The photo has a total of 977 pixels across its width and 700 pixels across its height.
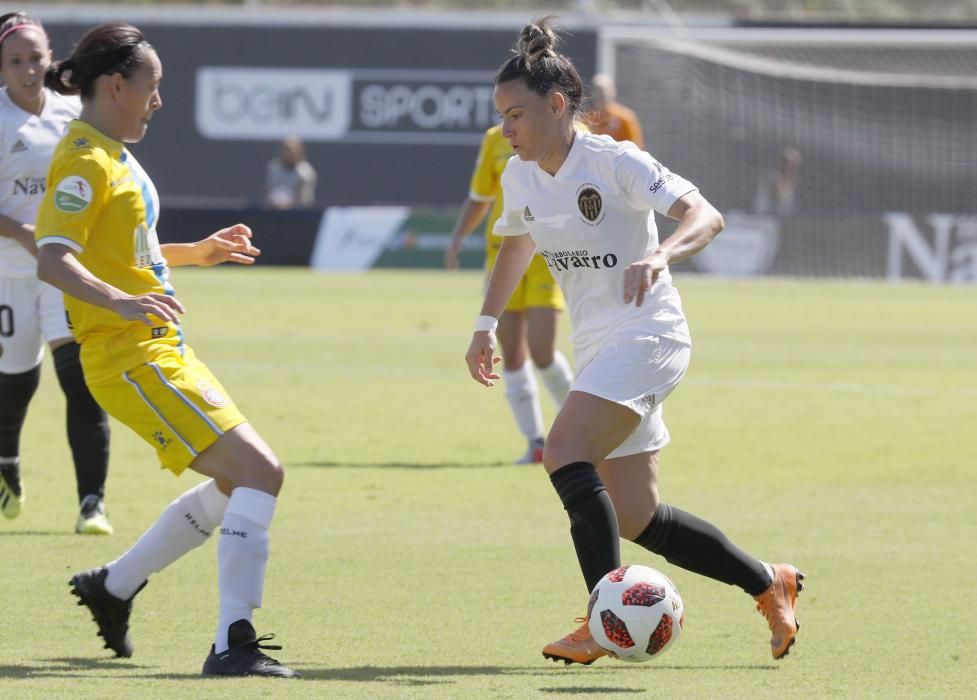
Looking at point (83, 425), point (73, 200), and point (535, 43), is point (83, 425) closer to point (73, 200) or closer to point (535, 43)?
point (73, 200)

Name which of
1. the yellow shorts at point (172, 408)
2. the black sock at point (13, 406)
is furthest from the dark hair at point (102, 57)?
the black sock at point (13, 406)

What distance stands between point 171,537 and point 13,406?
2854 mm

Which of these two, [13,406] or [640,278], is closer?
[640,278]

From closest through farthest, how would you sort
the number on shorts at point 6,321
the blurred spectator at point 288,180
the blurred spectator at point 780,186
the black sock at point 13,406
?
the number on shorts at point 6,321 → the black sock at point 13,406 → the blurred spectator at point 288,180 → the blurred spectator at point 780,186

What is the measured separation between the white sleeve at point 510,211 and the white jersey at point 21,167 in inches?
107

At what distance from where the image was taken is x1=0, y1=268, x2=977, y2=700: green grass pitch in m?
5.41

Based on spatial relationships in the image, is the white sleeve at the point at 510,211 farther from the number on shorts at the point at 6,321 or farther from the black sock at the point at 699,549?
the number on shorts at the point at 6,321

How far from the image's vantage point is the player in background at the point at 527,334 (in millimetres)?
10375

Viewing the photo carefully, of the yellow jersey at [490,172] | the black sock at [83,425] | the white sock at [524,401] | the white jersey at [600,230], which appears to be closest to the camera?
the white jersey at [600,230]

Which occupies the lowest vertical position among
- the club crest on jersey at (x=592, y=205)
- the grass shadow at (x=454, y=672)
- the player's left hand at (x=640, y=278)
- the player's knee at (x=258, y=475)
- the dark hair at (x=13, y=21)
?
the grass shadow at (x=454, y=672)

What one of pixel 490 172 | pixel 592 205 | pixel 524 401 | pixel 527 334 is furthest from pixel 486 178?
pixel 592 205

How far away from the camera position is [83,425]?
770cm

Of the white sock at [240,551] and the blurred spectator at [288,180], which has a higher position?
the white sock at [240,551]

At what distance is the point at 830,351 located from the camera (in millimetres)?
16953
